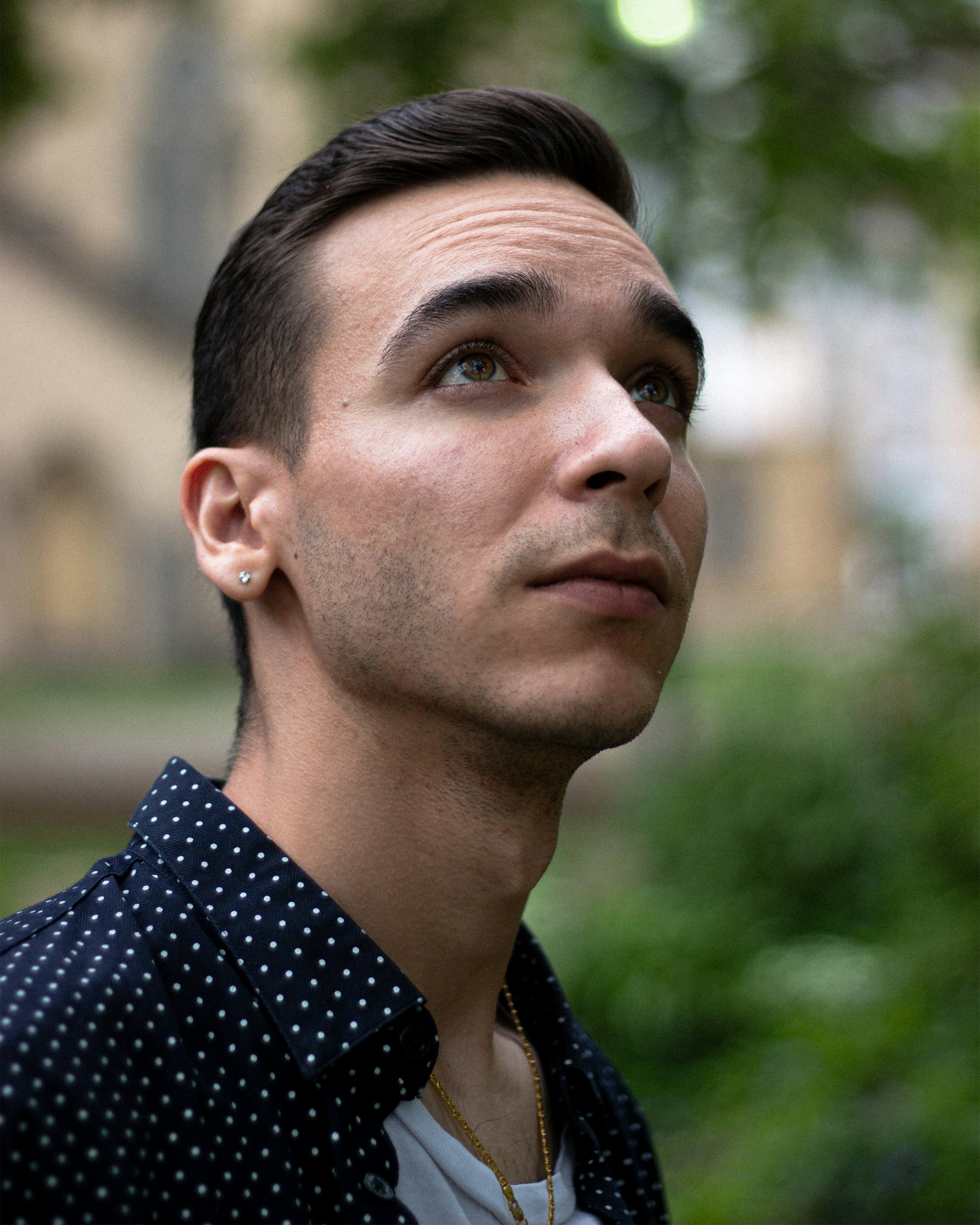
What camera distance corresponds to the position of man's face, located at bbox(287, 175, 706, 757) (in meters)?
1.79

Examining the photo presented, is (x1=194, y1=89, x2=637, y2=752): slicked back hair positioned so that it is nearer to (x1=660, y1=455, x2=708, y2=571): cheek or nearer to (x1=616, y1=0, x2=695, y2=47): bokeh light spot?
(x1=660, y1=455, x2=708, y2=571): cheek

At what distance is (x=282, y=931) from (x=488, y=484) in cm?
64

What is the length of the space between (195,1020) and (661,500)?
97 cm

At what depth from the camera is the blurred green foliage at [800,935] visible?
464cm

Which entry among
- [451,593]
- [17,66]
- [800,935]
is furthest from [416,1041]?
[17,66]

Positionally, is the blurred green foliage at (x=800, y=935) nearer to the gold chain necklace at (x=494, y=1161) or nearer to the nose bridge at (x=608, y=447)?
the gold chain necklace at (x=494, y=1161)

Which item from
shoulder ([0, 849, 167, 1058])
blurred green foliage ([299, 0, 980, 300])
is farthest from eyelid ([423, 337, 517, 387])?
blurred green foliage ([299, 0, 980, 300])

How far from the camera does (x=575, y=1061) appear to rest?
7.14 feet

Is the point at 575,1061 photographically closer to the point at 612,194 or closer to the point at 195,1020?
the point at 195,1020

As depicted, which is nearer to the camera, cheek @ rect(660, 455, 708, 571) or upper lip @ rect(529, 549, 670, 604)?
upper lip @ rect(529, 549, 670, 604)

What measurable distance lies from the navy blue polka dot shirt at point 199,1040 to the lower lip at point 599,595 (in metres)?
0.50

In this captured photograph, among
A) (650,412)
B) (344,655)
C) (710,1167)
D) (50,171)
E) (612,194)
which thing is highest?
(50,171)

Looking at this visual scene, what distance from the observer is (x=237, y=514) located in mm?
2041

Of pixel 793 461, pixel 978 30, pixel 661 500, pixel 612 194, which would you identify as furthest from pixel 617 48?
pixel 793 461
